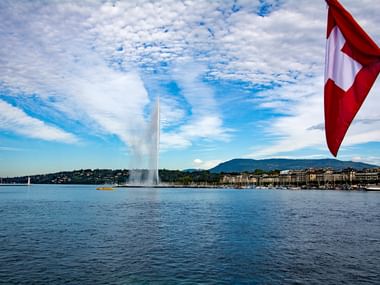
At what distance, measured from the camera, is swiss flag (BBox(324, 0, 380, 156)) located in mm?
5793

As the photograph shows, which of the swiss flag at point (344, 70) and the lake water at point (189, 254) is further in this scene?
the lake water at point (189, 254)

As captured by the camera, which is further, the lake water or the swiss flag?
the lake water

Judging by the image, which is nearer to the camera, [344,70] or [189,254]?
[344,70]

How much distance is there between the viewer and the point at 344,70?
240 inches

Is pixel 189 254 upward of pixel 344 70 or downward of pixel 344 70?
downward

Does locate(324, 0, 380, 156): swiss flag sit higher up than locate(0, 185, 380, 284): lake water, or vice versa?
locate(324, 0, 380, 156): swiss flag

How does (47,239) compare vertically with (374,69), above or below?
below

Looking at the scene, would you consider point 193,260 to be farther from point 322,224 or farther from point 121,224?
point 322,224

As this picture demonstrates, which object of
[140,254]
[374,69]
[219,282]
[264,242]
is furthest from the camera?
[264,242]

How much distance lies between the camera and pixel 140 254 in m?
22.8

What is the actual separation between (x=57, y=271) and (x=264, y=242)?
15.0 metres

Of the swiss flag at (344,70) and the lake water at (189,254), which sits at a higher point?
the swiss flag at (344,70)

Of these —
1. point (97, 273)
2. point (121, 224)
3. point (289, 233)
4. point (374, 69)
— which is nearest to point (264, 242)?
point (289, 233)

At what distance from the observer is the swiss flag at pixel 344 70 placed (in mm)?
5793
